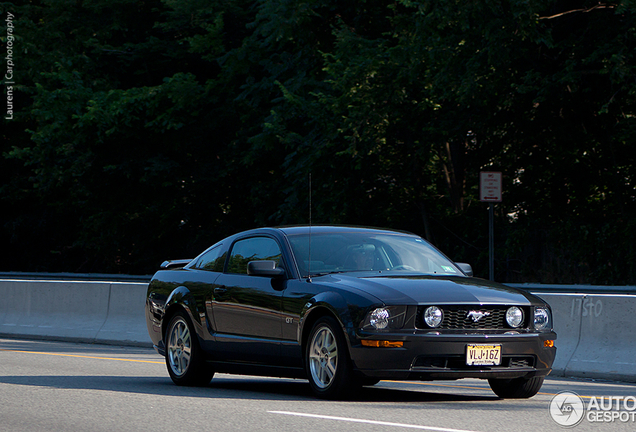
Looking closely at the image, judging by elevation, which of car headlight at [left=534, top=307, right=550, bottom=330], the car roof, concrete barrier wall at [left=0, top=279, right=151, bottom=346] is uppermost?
the car roof

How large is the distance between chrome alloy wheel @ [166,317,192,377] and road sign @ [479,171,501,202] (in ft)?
41.1

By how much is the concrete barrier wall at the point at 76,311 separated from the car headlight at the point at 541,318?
9.16 meters

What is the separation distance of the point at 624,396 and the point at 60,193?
34.5 meters

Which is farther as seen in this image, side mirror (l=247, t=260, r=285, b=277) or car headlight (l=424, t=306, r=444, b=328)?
side mirror (l=247, t=260, r=285, b=277)

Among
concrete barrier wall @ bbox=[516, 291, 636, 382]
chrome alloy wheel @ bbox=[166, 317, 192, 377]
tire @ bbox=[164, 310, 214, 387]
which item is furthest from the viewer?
concrete barrier wall @ bbox=[516, 291, 636, 382]

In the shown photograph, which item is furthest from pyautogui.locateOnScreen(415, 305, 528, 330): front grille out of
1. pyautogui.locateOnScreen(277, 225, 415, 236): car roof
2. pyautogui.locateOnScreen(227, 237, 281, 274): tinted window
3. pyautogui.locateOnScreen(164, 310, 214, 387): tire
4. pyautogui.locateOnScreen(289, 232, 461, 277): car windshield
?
pyautogui.locateOnScreen(164, 310, 214, 387): tire

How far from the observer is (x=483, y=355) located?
327 inches

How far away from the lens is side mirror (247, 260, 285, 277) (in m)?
9.22

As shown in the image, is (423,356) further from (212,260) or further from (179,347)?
(179,347)

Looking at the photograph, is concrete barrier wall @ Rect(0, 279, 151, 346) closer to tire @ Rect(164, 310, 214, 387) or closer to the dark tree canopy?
tire @ Rect(164, 310, 214, 387)

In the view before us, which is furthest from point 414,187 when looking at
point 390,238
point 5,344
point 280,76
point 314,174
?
point 390,238

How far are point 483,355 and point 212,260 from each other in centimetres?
351

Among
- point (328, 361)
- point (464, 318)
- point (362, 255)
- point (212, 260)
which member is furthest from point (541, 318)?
point (212, 260)

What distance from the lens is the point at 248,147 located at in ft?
108
